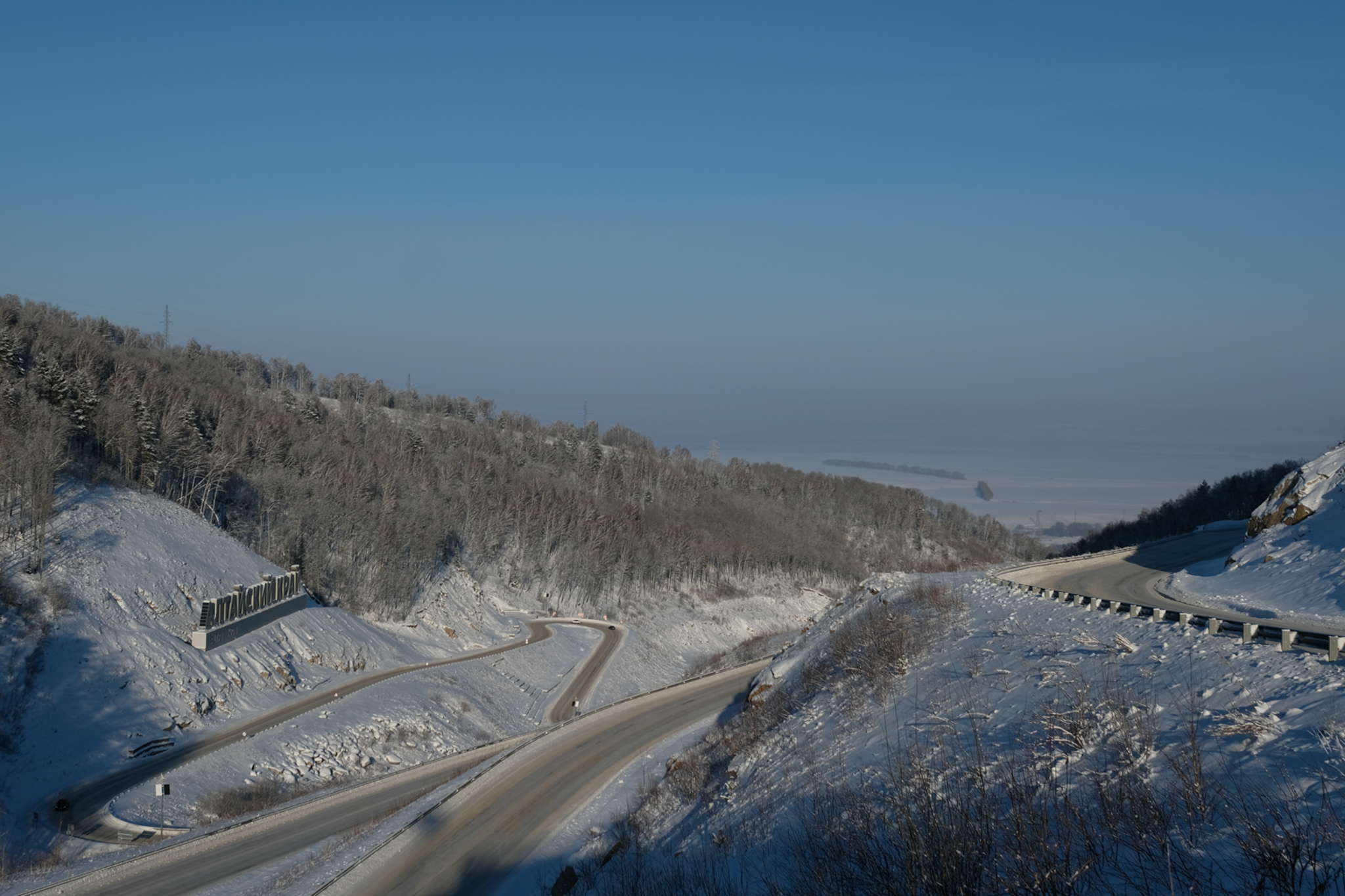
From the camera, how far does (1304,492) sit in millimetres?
35938

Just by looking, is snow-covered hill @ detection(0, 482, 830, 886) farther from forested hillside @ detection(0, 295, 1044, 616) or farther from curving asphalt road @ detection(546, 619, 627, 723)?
forested hillside @ detection(0, 295, 1044, 616)

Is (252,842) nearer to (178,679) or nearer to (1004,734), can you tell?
(178,679)

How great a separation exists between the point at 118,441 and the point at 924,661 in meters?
50.0

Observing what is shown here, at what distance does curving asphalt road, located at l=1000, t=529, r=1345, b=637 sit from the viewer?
87.0ft

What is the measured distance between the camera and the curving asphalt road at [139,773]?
24.1 metres

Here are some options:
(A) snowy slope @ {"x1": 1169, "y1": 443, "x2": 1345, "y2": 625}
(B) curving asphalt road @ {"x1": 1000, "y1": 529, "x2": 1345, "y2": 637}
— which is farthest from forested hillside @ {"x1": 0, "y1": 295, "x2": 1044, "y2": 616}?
(A) snowy slope @ {"x1": 1169, "y1": 443, "x2": 1345, "y2": 625}

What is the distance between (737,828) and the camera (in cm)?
Result: 1770

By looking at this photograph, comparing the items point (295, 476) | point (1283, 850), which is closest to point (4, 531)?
point (295, 476)

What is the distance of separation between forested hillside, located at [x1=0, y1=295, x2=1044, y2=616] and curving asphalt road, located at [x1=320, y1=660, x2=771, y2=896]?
2358 centimetres

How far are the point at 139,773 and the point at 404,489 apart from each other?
180 ft

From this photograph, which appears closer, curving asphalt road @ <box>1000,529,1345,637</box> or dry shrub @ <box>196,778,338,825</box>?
curving asphalt road @ <box>1000,529,1345,637</box>

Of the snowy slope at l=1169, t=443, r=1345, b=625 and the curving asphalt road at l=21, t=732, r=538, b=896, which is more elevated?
the snowy slope at l=1169, t=443, r=1345, b=625

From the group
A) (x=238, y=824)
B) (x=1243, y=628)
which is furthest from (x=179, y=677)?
(x=1243, y=628)

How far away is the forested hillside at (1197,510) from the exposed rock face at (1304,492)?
56202 millimetres
